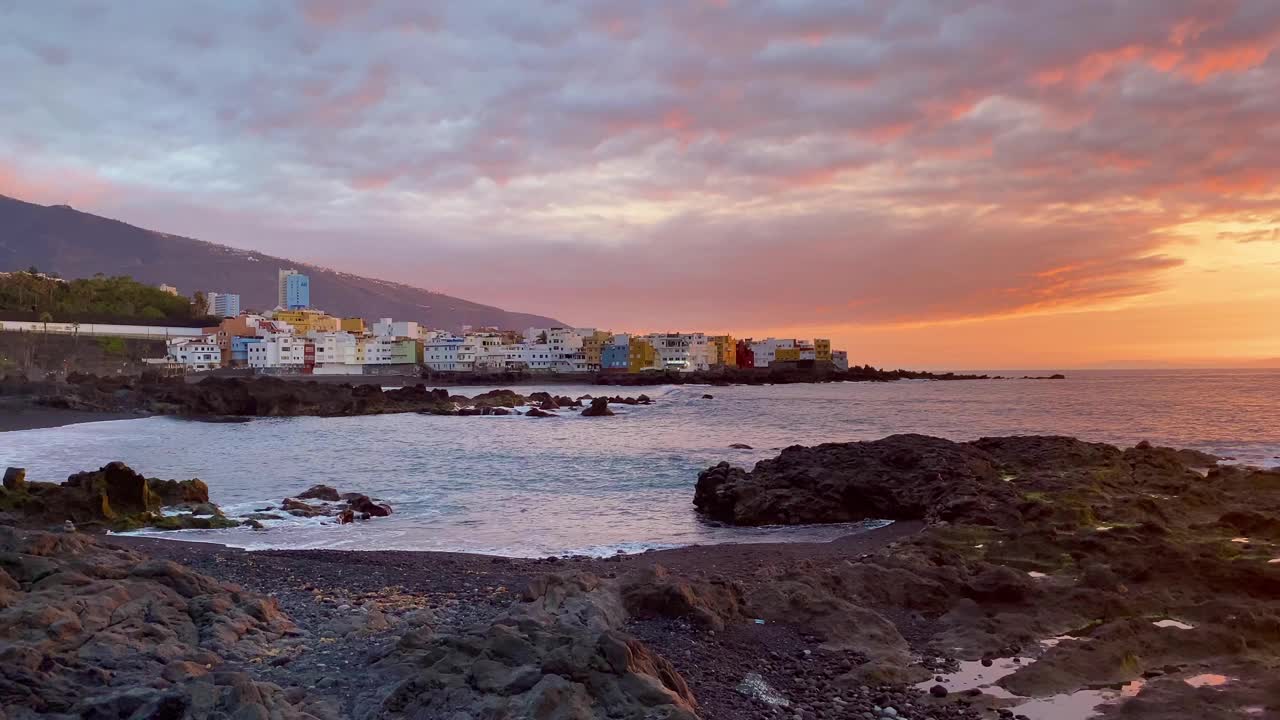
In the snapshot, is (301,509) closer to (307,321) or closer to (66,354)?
(66,354)

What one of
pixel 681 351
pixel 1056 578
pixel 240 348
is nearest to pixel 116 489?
pixel 1056 578

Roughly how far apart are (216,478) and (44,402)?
33863 mm

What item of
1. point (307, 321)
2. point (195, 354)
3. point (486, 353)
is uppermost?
point (307, 321)

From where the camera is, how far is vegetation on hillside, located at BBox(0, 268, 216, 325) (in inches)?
3917

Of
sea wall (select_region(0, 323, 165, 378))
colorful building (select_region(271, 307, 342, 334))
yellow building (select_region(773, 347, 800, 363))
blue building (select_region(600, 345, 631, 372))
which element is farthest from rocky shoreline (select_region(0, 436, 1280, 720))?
yellow building (select_region(773, 347, 800, 363))

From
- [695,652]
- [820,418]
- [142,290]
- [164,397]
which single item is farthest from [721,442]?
[142,290]

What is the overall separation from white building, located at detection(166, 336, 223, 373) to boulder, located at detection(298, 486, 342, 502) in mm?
92936

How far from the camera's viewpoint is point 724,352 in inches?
5773

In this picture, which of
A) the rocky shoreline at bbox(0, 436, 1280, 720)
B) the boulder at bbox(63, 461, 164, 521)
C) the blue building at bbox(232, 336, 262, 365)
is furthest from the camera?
the blue building at bbox(232, 336, 262, 365)

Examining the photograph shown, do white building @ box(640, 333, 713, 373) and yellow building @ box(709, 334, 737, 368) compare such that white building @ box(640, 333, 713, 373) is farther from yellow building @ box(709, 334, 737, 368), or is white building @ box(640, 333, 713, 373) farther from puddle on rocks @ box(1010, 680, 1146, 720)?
puddle on rocks @ box(1010, 680, 1146, 720)

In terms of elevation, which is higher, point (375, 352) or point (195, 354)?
point (375, 352)

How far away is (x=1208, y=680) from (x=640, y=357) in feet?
400

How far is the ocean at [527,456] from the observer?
15.3 metres

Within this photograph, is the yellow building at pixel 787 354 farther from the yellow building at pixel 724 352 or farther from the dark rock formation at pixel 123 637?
the dark rock formation at pixel 123 637
